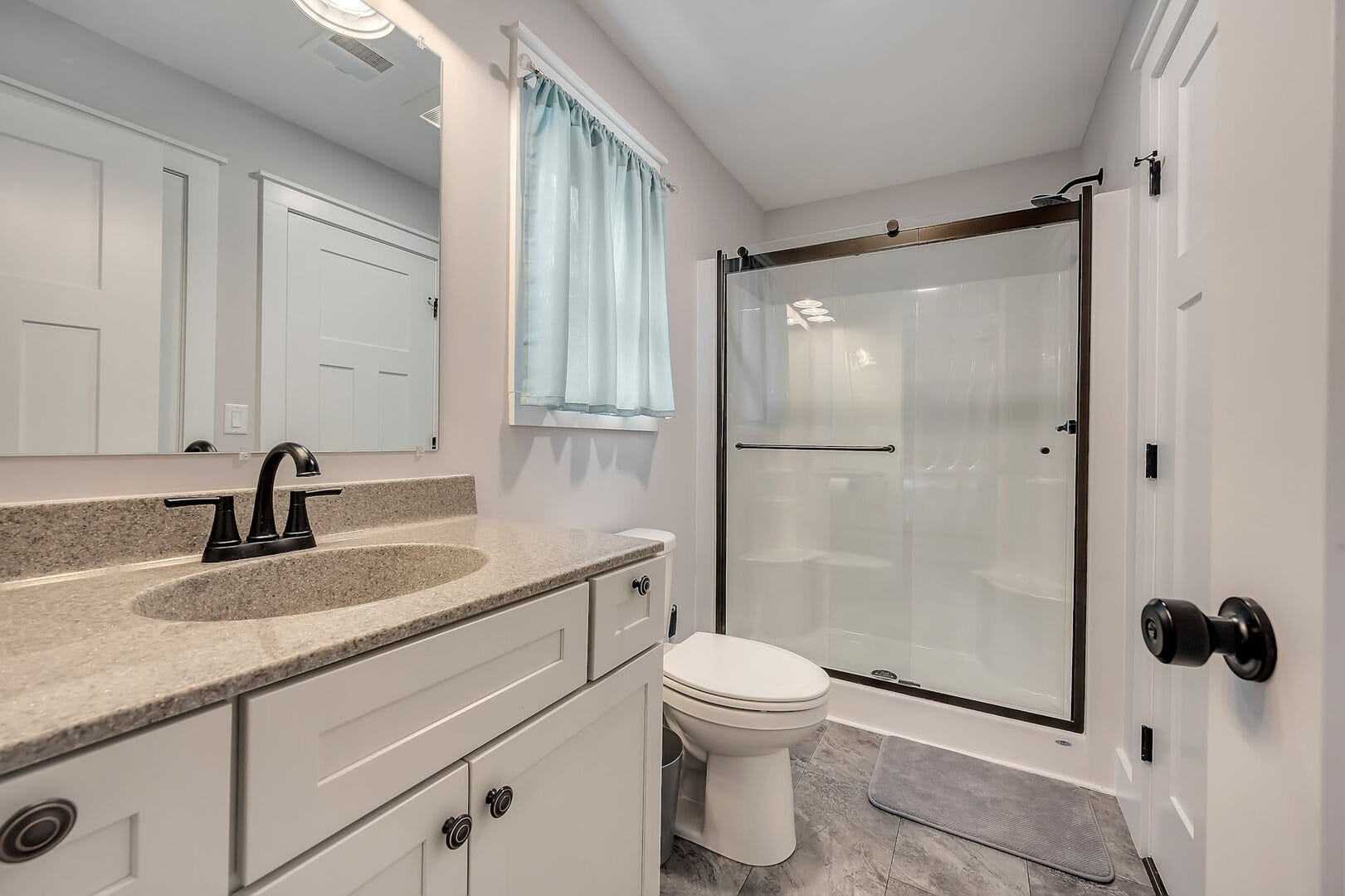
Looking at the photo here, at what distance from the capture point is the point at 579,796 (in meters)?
0.89

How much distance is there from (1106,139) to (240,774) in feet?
9.46

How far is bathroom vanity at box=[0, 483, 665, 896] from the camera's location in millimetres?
411

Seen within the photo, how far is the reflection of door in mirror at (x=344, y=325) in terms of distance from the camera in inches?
40.8

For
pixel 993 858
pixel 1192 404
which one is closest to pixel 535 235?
pixel 1192 404

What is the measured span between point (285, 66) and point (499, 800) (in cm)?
135

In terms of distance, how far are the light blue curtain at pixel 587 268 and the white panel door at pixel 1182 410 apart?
142cm

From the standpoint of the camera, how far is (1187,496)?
1244 millimetres

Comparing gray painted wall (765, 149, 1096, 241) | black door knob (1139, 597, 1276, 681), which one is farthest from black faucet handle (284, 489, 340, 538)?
gray painted wall (765, 149, 1096, 241)

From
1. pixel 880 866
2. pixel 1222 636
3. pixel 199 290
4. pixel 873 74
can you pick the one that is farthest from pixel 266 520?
pixel 873 74

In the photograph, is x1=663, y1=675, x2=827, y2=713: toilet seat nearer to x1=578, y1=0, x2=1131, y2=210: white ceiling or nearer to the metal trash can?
the metal trash can

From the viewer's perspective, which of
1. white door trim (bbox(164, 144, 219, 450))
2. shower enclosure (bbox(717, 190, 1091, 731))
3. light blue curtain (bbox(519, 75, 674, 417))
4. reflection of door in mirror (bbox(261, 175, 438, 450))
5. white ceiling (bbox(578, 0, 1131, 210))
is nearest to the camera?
white door trim (bbox(164, 144, 219, 450))

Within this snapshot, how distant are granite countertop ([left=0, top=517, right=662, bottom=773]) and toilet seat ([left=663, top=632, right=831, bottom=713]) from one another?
2.30 ft

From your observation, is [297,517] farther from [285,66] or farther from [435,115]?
[435,115]

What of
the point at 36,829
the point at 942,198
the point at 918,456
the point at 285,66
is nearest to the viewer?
the point at 36,829
